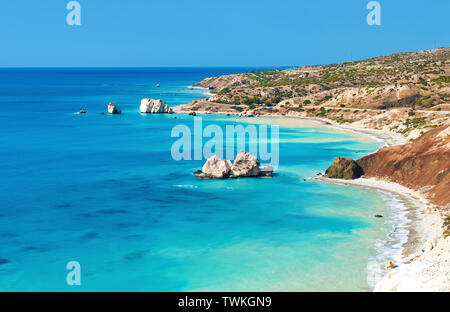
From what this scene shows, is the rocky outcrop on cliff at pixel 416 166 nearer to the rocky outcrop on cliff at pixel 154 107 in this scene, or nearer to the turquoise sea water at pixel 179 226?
the turquoise sea water at pixel 179 226

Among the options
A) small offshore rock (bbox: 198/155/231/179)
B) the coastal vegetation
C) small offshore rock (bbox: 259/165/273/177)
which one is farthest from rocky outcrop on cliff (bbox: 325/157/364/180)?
the coastal vegetation

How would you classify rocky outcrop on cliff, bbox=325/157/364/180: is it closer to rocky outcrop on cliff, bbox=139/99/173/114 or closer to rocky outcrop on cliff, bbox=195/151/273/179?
rocky outcrop on cliff, bbox=195/151/273/179

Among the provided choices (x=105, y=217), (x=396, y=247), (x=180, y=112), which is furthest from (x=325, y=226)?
(x=180, y=112)

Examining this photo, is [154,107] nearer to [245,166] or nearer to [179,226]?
[245,166]

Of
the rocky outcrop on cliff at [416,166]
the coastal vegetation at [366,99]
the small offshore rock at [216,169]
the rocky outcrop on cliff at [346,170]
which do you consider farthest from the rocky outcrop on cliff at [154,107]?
the rocky outcrop on cliff at [346,170]

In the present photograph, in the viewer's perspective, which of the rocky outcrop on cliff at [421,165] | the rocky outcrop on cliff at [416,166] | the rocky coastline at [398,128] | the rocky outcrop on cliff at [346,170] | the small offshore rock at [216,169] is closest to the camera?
the rocky coastline at [398,128]
